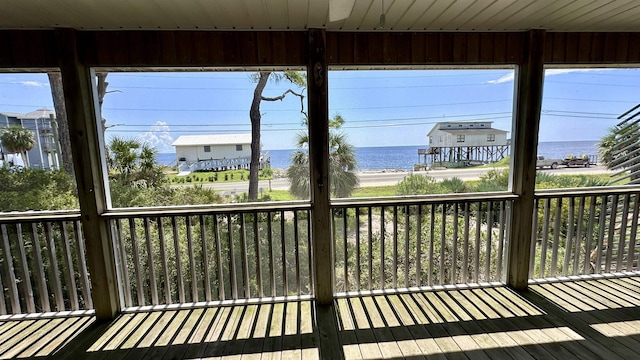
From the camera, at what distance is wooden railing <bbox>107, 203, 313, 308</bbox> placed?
2.54 m

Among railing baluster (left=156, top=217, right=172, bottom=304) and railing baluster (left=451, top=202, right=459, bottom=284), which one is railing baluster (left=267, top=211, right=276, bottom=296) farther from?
railing baluster (left=451, top=202, right=459, bottom=284)

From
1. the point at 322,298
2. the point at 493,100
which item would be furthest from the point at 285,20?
the point at 322,298

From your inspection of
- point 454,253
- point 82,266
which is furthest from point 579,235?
point 82,266

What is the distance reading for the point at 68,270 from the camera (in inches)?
99.3

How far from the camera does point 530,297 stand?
2.60 meters

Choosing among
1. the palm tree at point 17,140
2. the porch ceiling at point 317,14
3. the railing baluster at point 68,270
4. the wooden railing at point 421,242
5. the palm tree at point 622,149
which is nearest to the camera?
the porch ceiling at point 317,14

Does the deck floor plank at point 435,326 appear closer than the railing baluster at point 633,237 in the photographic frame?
Yes

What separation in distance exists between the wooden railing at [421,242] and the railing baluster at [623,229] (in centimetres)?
123

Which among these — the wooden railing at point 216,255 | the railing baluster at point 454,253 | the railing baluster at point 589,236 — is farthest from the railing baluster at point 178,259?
the railing baluster at point 589,236

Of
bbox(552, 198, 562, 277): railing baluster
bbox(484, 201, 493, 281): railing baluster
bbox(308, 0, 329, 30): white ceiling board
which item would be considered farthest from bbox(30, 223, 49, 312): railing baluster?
bbox(552, 198, 562, 277): railing baluster

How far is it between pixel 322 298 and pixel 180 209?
1.46 m

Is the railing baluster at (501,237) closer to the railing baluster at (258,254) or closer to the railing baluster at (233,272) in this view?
the railing baluster at (258,254)

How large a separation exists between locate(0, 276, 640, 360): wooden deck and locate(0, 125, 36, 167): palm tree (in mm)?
1414

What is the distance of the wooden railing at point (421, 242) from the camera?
2.70 meters
